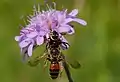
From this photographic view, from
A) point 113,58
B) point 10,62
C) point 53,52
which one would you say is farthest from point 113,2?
point 53,52

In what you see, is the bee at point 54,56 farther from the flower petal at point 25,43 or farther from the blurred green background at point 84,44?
the blurred green background at point 84,44

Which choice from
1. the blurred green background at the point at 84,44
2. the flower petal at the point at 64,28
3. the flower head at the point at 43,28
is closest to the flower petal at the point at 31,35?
the flower head at the point at 43,28

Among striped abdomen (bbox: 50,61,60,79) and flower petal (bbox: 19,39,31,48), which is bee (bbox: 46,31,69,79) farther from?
flower petal (bbox: 19,39,31,48)

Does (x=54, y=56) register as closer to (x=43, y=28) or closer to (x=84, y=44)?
(x=43, y=28)

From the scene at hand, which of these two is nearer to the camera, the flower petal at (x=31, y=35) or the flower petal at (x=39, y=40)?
the flower petal at (x=39, y=40)

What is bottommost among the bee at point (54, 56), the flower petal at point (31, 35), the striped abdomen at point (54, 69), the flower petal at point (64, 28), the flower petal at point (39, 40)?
the striped abdomen at point (54, 69)
